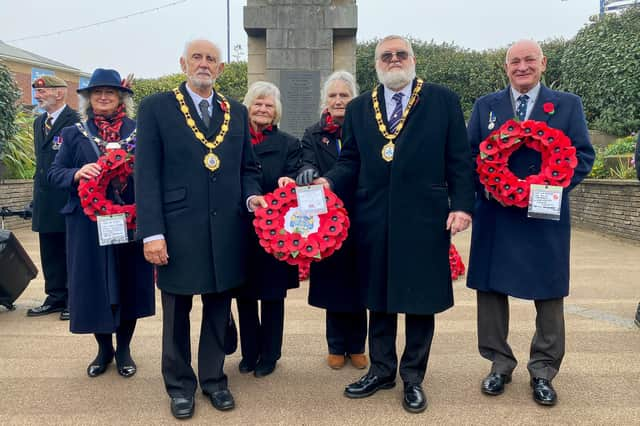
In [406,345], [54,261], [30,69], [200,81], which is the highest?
[30,69]

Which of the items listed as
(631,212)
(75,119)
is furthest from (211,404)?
(631,212)

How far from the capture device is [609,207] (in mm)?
10648

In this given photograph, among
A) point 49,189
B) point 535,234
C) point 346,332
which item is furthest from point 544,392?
point 49,189

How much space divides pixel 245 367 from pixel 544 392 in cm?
194

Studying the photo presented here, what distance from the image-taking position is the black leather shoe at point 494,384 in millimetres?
3506

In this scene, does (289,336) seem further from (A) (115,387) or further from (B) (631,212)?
(B) (631,212)

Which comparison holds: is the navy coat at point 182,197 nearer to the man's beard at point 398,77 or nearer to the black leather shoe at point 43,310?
the man's beard at point 398,77

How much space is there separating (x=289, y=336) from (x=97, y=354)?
1507 millimetres

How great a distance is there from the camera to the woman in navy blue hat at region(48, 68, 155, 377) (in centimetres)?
370

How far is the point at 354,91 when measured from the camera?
13.7 ft

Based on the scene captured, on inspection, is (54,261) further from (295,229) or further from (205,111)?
(295,229)

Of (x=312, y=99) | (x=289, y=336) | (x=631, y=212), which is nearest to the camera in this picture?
(x=289, y=336)

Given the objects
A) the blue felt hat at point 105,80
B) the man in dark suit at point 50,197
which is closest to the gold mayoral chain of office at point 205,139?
the blue felt hat at point 105,80

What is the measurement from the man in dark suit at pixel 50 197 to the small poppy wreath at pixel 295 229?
9.60ft
